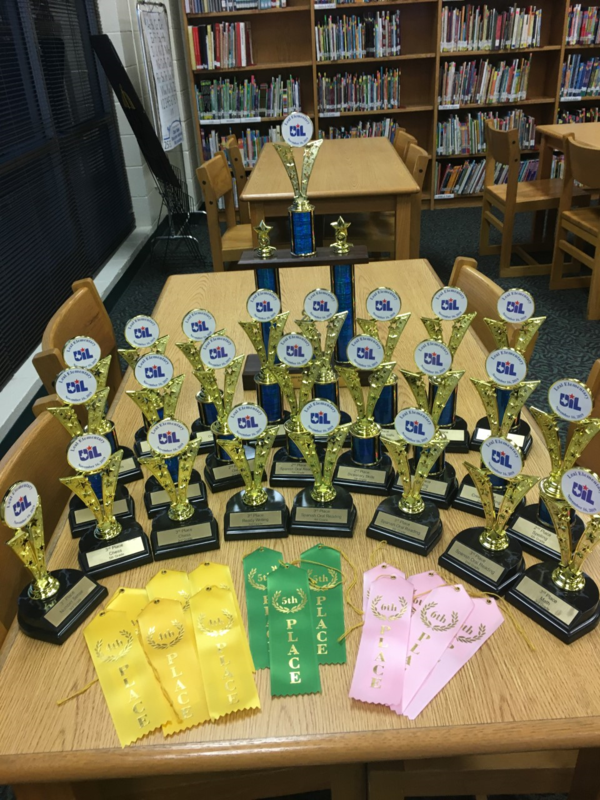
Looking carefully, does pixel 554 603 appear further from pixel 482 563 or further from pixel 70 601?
pixel 70 601

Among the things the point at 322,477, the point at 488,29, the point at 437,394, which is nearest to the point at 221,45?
the point at 488,29

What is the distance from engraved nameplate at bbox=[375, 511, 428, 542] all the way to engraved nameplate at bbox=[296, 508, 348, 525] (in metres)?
0.06

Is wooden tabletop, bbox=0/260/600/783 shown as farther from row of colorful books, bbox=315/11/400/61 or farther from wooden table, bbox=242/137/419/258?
row of colorful books, bbox=315/11/400/61

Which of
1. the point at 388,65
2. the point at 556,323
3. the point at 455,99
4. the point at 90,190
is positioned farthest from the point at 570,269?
the point at 90,190

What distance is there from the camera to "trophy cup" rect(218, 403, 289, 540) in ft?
3.26

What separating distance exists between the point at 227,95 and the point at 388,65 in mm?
1384

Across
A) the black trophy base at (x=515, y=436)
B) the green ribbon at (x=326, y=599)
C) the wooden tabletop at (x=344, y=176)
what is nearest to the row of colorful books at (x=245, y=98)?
the wooden tabletop at (x=344, y=176)

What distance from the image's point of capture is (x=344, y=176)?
302cm

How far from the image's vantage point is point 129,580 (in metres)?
0.94

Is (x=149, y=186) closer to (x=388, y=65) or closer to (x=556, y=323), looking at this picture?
(x=388, y=65)

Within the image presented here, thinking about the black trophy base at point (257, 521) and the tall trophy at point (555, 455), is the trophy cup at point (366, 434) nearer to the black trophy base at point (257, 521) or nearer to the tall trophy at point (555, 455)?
the black trophy base at point (257, 521)

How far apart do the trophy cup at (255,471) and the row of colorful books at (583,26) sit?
5.21 m

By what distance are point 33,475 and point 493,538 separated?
78 centimetres

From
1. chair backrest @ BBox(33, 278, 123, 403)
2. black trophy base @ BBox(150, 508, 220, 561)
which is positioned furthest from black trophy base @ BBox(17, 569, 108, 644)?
chair backrest @ BBox(33, 278, 123, 403)
